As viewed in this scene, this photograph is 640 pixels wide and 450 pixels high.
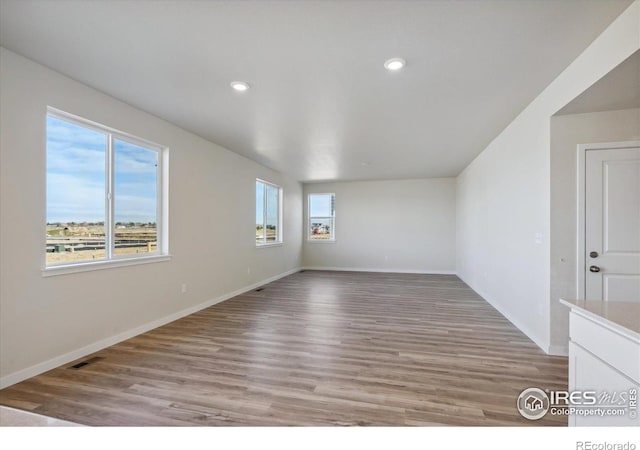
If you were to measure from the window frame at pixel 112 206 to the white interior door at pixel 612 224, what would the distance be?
4.61m

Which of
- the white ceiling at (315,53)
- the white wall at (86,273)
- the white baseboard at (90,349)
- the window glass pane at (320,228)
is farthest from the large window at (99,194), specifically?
the window glass pane at (320,228)

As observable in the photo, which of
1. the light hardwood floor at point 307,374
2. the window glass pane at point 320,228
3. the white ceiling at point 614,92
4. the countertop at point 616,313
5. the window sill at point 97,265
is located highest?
the white ceiling at point 614,92

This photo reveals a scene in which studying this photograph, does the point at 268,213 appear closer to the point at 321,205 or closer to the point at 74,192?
the point at 321,205

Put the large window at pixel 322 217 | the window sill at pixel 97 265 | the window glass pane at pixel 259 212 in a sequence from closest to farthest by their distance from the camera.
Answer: the window sill at pixel 97 265 < the window glass pane at pixel 259 212 < the large window at pixel 322 217

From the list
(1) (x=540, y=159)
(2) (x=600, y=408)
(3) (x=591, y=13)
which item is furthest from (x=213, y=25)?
(1) (x=540, y=159)

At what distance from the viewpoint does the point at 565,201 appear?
9.39 ft

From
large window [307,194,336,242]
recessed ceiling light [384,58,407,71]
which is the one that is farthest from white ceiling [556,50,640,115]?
large window [307,194,336,242]

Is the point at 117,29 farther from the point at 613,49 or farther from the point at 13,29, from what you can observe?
the point at 613,49

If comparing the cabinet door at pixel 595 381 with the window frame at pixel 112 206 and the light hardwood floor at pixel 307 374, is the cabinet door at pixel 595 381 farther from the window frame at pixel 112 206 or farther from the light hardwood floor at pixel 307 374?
the window frame at pixel 112 206

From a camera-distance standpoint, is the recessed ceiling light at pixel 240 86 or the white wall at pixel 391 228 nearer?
the recessed ceiling light at pixel 240 86

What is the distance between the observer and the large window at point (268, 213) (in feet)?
21.4

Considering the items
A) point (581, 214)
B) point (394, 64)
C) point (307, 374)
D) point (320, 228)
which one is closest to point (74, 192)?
point (307, 374)

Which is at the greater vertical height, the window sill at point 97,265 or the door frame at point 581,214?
the door frame at point 581,214

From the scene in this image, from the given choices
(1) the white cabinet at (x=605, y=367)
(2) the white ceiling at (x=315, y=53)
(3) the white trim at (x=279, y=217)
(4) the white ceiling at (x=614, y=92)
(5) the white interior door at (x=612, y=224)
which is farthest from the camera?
(3) the white trim at (x=279, y=217)
